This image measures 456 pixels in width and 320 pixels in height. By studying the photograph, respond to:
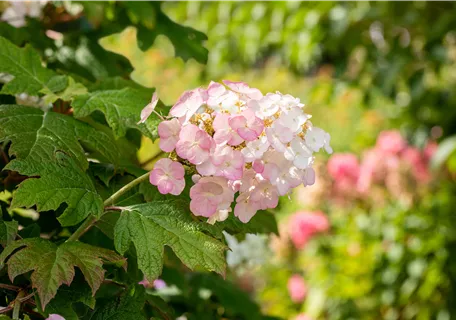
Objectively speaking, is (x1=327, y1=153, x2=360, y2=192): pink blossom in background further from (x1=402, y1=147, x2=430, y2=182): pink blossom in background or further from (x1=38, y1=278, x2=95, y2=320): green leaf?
(x1=38, y1=278, x2=95, y2=320): green leaf

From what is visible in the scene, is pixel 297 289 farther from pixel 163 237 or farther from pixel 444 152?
pixel 163 237

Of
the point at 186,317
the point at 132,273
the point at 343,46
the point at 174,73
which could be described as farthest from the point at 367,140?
the point at 132,273

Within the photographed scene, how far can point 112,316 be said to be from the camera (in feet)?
2.75

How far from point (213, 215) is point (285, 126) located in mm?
148

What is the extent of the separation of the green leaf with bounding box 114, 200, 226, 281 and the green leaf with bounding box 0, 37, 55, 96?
0.99ft

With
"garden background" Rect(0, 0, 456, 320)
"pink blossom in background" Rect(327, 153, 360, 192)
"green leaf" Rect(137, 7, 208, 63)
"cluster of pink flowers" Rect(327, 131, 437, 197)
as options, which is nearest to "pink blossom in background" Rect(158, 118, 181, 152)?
"green leaf" Rect(137, 7, 208, 63)

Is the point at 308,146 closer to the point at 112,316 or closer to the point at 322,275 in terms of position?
the point at 112,316

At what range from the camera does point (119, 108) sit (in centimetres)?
99

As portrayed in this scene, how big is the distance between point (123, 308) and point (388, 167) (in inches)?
132

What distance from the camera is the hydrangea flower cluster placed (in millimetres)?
824

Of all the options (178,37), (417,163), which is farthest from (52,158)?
(417,163)

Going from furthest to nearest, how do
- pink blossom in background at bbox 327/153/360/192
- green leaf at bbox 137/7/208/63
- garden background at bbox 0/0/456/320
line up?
pink blossom in background at bbox 327/153/360/192 → garden background at bbox 0/0/456/320 → green leaf at bbox 137/7/208/63

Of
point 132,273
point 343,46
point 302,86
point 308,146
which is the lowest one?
point 302,86

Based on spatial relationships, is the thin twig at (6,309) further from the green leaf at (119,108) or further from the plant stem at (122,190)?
the green leaf at (119,108)
